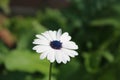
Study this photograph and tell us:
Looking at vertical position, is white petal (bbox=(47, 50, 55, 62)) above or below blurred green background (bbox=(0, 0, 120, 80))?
below

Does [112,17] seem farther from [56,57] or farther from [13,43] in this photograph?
[56,57]

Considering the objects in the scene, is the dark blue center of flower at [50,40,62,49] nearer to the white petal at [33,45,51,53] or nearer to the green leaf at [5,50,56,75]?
the white petal at [33,45,51,53]

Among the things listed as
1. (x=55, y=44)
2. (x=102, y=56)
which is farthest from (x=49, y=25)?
(x=55, y=44)

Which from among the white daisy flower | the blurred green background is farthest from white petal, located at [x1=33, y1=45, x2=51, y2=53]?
the blurred green background

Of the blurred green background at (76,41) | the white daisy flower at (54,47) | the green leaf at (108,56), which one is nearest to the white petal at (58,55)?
the white daisy flower at (54,47)

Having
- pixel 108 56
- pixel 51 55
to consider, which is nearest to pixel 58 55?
pixel 51 55

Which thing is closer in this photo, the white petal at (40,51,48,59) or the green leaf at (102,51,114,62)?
the white petal at (40,51,48,59)
